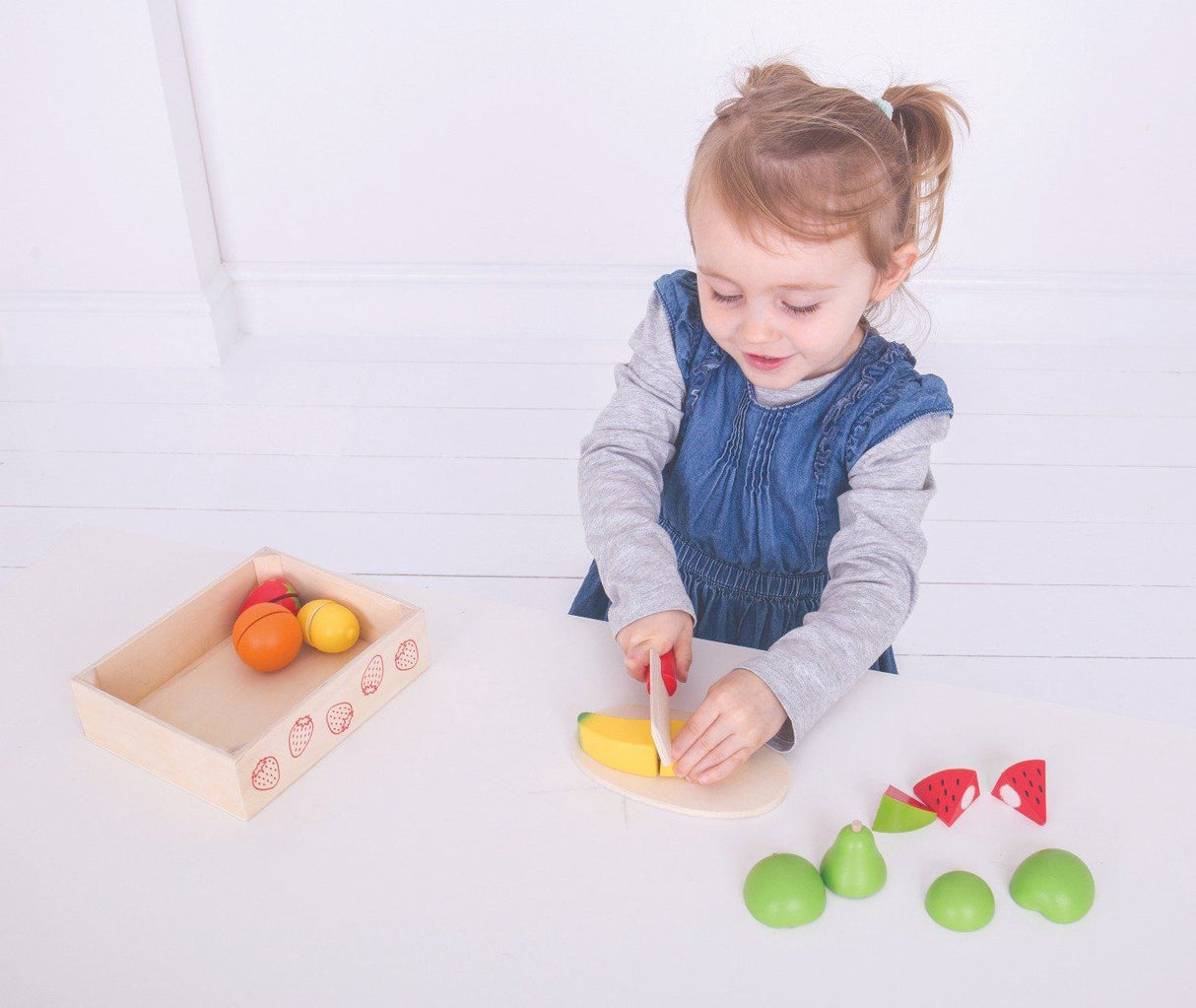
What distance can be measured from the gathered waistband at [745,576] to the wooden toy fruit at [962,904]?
50 centimetres

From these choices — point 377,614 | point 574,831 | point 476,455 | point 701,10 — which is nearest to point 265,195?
point 476,455

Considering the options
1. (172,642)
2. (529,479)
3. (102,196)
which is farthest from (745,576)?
(102,196)

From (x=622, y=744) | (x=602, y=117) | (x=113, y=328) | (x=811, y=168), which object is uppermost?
(x=811, y=168)

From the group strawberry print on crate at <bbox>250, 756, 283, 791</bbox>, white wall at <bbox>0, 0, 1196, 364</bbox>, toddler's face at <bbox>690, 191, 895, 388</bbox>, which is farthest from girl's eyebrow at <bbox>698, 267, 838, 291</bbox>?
white wall at <bbox>0, 0, 1196, 364</bbox>

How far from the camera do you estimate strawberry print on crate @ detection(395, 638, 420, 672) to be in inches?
32.3

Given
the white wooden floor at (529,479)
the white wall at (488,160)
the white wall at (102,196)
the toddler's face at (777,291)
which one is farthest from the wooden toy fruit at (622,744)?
the white wall at (102,196)

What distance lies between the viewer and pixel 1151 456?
2.16 m

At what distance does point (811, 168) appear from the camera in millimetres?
902

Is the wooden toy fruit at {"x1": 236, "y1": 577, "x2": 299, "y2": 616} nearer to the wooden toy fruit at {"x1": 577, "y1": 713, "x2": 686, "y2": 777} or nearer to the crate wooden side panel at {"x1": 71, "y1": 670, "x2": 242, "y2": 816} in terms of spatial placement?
the crate wooden side panel at {"x1": 71, "y1": 670, "x2": 242, "y2": 816}

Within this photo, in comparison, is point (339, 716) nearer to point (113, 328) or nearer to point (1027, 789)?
point (1027, 789)

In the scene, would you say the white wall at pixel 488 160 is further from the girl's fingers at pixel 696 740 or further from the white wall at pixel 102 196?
the girl's fingers at pixel 696 740

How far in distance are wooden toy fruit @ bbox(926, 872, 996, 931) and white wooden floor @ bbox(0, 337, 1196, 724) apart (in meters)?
1.03

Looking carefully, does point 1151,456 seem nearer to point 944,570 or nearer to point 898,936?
point 944,570

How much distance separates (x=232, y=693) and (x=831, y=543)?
0.51 meters
